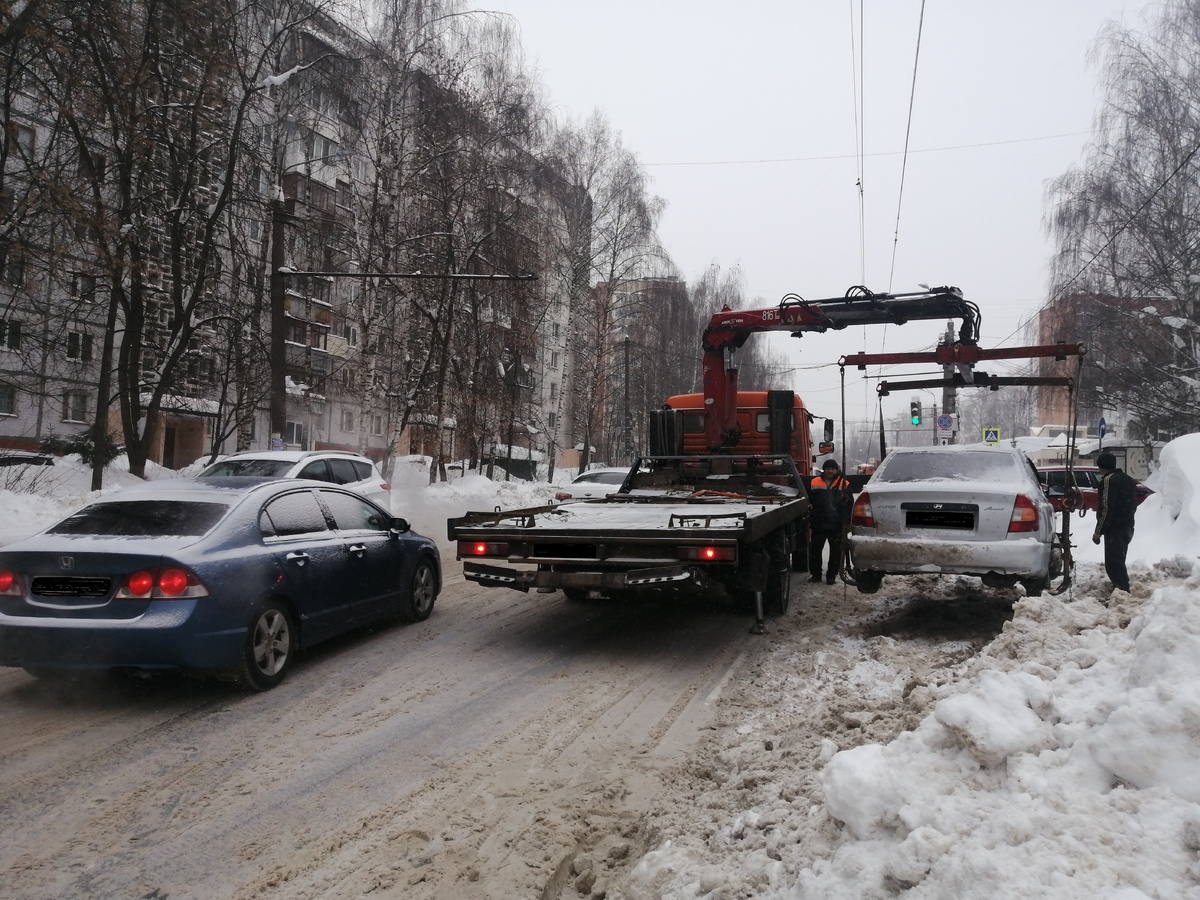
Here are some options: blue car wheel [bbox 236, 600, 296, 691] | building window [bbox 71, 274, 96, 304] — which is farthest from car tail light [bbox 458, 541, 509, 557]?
building window [bbox 71, 274, 96, 304]

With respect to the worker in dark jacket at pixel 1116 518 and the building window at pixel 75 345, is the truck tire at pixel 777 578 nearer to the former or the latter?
the worker in dark jacket at pixel 1116 518

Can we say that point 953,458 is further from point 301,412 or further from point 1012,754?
point 301,412

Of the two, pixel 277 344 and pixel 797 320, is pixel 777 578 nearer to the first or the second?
pixel 797 320

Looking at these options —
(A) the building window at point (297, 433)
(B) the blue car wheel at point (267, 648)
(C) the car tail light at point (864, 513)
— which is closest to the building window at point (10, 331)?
(B) the blue car wheel at point (267, 648)

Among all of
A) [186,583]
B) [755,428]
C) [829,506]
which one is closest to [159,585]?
[186,583]

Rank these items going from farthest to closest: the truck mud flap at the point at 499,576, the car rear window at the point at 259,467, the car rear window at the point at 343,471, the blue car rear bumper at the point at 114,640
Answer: the car rear window at the point at 343,471 → the car rear window at the point at 259,467 → the truck mud flap at the point at 499,576 → the blue car rear bumper at the point at 114,640

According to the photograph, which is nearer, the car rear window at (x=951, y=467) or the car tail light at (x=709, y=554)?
the car tail light at (x=709, y=554)

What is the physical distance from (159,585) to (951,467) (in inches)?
280

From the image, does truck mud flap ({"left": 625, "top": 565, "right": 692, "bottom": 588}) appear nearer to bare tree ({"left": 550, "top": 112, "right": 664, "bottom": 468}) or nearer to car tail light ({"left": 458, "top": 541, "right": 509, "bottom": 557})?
car tail light ({"left": 458, "top": 541, "right": 509, "bottom": 557})

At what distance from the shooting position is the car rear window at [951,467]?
8.44 metres

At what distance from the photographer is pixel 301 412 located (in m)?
39.9

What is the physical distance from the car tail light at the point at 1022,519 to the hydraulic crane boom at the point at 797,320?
3.77 metres

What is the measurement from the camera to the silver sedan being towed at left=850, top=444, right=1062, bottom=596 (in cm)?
764

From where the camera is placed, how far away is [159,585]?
5.20 meters
